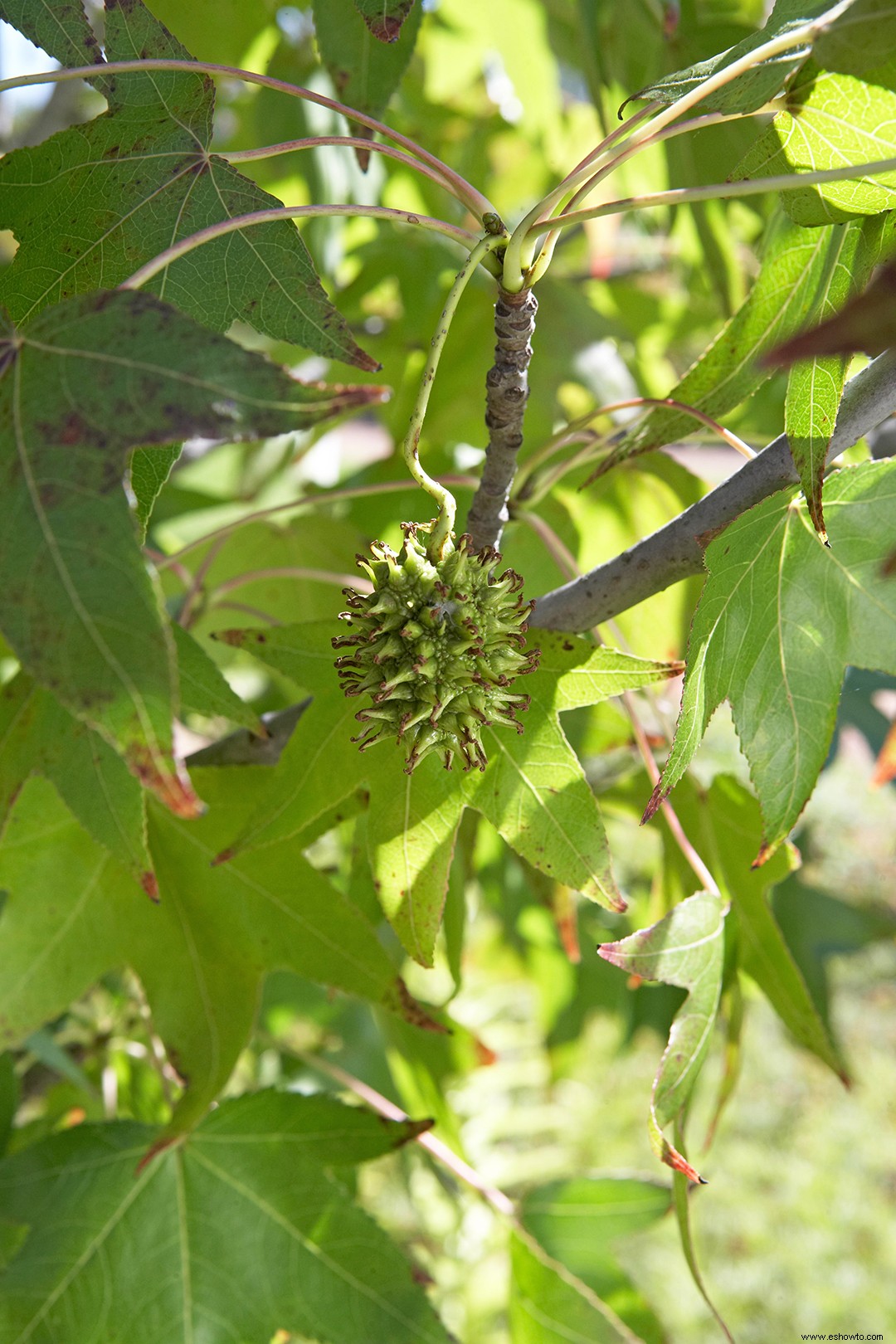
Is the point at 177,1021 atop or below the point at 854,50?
below

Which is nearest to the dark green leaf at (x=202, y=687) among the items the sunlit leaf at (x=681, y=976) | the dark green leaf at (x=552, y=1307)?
the sunlit leaf at (x=681, y=976)

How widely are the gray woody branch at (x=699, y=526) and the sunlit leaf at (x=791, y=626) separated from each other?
3cm

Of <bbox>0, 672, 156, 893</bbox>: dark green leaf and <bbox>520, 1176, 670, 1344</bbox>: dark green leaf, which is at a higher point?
<bbox>0, 672, 156, 893</bbox>: dark green leaf

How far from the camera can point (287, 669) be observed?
0.69m

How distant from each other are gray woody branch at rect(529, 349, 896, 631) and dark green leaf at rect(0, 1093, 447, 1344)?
1.52 feet

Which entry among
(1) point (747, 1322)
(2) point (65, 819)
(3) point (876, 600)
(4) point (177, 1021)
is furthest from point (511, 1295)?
(1) point (747, 1322)

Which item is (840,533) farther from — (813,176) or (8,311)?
(8,311)

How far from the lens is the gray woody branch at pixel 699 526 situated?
0.61 metres

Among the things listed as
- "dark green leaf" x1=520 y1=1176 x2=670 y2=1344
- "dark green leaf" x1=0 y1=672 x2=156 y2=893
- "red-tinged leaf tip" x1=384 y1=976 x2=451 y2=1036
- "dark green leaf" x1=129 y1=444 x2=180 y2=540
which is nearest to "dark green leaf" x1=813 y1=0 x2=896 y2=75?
"dark green leaf" x1=129 y1=444 x2=180 y2=540

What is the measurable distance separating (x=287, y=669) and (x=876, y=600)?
1.26 ft

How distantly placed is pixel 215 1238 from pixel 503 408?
0.74 m

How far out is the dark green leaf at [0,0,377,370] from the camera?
2.00ft

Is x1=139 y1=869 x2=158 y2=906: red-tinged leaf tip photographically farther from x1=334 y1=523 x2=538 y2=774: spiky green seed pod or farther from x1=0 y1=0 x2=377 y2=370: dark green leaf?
x1=0 y1=0 x2=377 y2=370: dark green leaf

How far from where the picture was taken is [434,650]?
1.95ft
